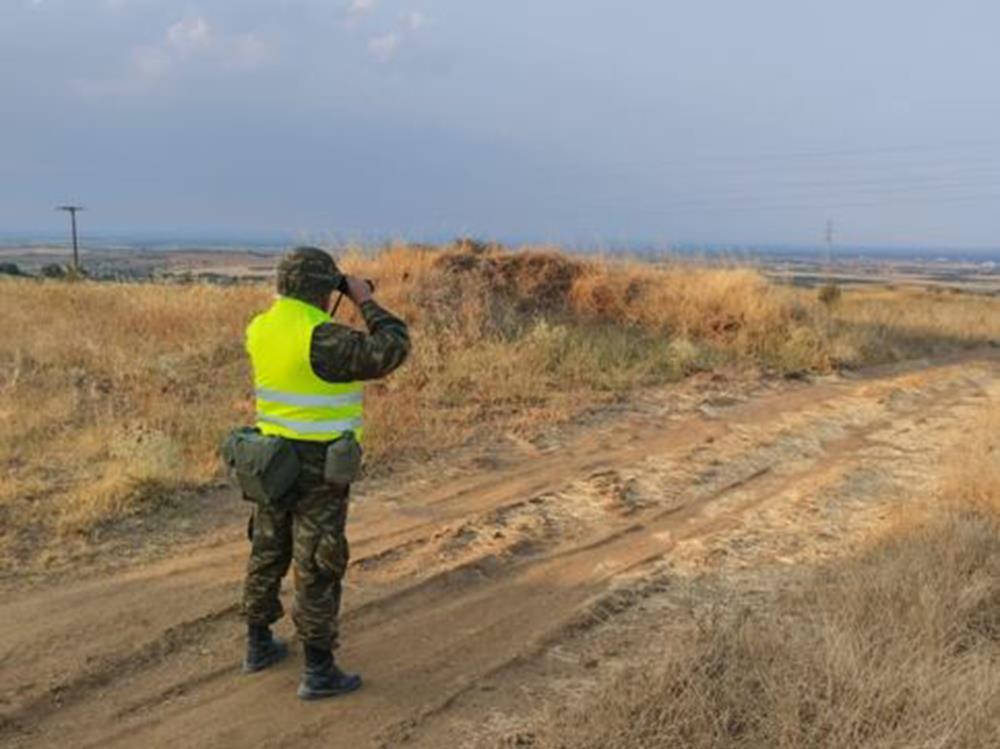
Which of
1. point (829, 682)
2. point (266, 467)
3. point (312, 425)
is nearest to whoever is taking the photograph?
point (829, 682)

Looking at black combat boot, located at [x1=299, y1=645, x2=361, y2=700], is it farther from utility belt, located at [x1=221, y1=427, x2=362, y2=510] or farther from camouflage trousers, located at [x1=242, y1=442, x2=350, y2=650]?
utility belt, located at [x1=221, y1=427, x2=362, y2=510]

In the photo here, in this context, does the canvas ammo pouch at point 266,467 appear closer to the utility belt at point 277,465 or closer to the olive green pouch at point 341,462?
the utility belt at point 277,465

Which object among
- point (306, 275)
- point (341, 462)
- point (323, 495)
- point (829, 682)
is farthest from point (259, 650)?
point (829, 682)

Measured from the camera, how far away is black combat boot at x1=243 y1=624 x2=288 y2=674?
487cm

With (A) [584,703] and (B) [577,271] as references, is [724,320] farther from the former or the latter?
(A) [584,703]

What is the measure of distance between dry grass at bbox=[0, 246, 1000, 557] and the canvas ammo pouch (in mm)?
2623

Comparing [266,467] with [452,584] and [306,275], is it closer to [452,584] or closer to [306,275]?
[306,275]

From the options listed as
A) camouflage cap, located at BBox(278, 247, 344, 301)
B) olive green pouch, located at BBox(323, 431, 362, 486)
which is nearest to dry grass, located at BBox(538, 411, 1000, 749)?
olive green pouch, located at BBox(323, 431, 362, 486)

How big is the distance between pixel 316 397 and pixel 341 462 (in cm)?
31

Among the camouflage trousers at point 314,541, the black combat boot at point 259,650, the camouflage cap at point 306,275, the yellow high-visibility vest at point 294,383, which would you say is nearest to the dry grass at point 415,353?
the black combat boot at point 259,650

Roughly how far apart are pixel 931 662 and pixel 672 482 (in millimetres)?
4430

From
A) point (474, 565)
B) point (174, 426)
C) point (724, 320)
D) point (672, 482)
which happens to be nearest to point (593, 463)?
point (672, 482)

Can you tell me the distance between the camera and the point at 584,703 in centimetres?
425

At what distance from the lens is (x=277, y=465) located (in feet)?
14.4
